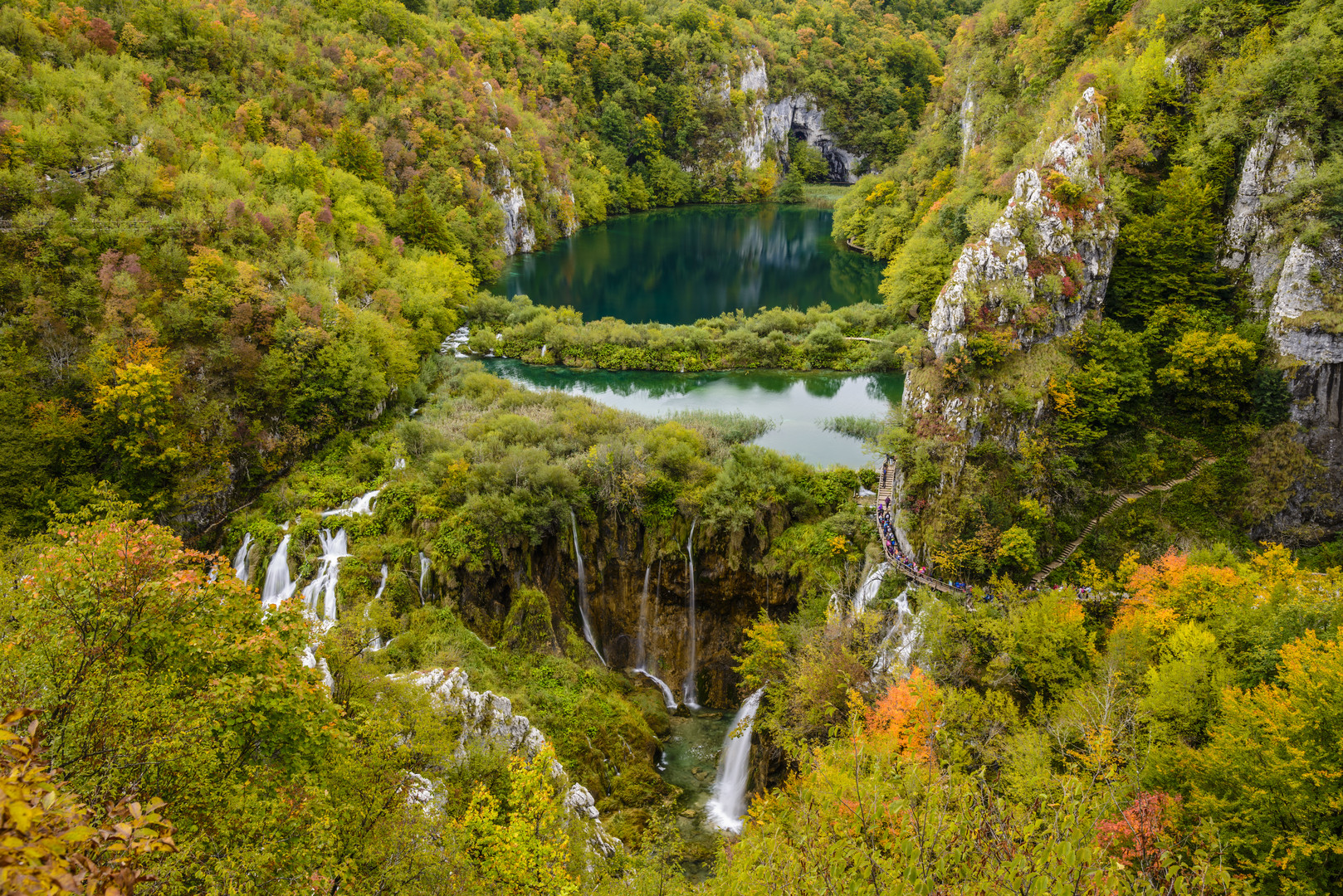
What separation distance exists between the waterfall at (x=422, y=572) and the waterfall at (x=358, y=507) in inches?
146

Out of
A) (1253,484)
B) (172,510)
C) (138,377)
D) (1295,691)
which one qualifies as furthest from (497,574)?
(1253,484)

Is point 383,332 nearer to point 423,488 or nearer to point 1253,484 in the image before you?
point 423,488

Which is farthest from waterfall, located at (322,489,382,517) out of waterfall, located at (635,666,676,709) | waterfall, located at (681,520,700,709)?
waterfall, located at (681,520,700,709)

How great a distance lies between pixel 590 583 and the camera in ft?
96.0

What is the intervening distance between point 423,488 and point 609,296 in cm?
3969

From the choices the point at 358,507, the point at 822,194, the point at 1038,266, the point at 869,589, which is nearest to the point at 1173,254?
the point at 1038,266

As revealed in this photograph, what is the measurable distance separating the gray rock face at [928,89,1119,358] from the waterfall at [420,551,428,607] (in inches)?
898

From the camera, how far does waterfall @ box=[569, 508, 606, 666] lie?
28812mm

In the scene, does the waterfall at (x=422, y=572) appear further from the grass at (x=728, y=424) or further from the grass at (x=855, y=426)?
the grass at (x=855, y=426)

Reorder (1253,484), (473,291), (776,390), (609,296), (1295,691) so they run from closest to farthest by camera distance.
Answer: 1. (1295,691)
2. (1253,484)
3. (776,390)
4. (473,291)
5. (609,296)

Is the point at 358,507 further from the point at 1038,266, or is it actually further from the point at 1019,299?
the point at 1038,266

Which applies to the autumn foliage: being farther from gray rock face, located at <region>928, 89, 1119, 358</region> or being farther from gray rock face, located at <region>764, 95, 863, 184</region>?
gray rock face, located at <region>764, 95, 863, 184</region>

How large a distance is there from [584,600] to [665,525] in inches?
177

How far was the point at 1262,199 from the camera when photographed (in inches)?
1148
